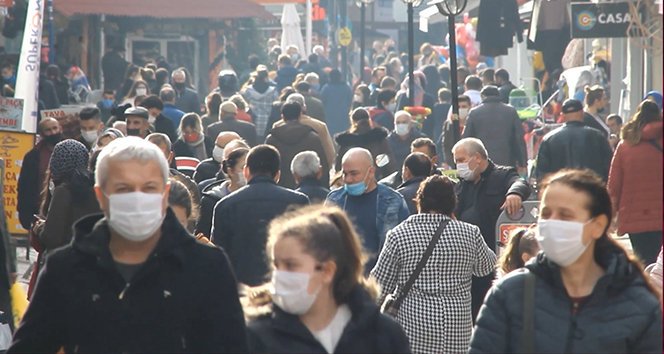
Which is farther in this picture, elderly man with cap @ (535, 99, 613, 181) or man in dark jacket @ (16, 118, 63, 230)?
elderly man with cap @ (535, 99, 613, 181)

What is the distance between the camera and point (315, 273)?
3723mm

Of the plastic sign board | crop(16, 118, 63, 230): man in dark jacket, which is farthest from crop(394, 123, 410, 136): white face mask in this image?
crop(16, 118, 63, 230): man in dark jacket

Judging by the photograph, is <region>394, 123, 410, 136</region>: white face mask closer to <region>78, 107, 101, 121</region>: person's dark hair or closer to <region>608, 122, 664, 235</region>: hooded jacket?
<region>78, 107, 101, 121</region>: person's dark hair

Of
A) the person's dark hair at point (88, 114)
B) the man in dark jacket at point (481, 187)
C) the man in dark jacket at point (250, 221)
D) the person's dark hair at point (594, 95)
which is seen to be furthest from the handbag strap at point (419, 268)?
the person's dark hair at point (594, 95)

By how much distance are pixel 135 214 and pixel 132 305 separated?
27 centimetres

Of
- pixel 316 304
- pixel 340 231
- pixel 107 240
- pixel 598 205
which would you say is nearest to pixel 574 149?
pixel 598 205

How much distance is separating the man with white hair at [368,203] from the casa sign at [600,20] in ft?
24.6

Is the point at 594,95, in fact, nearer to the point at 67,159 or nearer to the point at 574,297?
the point at 67,159

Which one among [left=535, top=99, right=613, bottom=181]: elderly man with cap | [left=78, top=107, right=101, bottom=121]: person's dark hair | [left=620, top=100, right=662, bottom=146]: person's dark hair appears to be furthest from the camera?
[left=535, top=99, right=613, bottom=181]: elderly man with cap

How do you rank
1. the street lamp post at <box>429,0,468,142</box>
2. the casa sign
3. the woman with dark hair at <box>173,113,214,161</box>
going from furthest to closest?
the casa sign
the street lamp post at <box>429,0,468,142</box>
the woman with dark hair at <box>173,113,214,161</box>

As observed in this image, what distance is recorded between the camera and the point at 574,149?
12.1 m

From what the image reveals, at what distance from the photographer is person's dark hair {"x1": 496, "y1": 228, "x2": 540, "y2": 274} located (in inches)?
232

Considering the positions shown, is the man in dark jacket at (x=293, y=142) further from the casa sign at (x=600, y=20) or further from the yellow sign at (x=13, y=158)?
the casa sign at (x=600, y=20)

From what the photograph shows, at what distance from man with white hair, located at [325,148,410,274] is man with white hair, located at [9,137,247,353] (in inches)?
174
